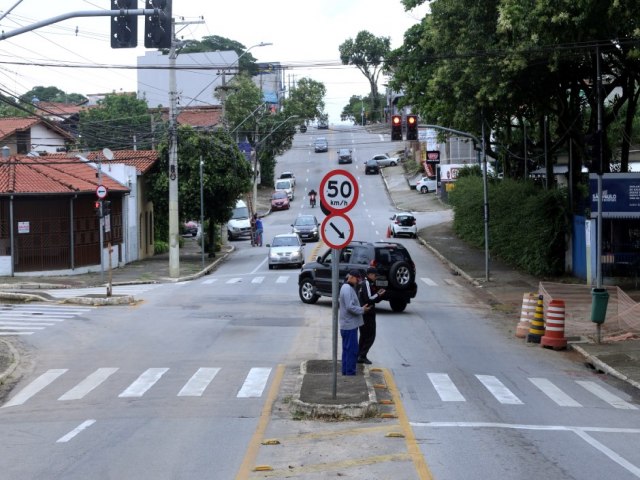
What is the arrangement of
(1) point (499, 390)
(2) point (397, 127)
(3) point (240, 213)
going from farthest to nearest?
(3) point (240, 213)
(2) point (397, 127)
(1) point (499, 390)

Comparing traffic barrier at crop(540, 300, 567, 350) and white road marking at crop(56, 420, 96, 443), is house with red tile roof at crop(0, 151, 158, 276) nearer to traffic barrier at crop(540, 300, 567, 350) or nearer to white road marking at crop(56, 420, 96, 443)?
traffic barrier at crop(540, 300, 567, 350)

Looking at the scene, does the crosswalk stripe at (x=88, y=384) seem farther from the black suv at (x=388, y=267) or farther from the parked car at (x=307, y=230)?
the parked car at (x=307, y=230)

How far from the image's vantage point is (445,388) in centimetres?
1538

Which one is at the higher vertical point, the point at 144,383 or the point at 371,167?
the point at 371,167

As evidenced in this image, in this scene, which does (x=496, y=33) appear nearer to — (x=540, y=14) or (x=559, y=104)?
(x=540, y=14)

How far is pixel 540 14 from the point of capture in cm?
2623

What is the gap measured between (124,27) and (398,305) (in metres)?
13.6

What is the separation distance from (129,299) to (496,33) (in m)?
15.0

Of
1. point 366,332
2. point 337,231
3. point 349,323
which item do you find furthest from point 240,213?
point 337,231

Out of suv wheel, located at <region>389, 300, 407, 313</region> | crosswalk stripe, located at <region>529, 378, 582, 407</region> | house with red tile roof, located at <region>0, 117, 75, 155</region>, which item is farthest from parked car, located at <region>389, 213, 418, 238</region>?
crosswalk stripe, located at <region>529, 378, 582, 407</region>

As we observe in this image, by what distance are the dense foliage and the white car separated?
3374cm

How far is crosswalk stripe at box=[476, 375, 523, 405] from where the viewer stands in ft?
47.3

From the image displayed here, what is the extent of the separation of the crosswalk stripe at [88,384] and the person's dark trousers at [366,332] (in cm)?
473

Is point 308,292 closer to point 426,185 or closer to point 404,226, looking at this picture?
point 404,226
